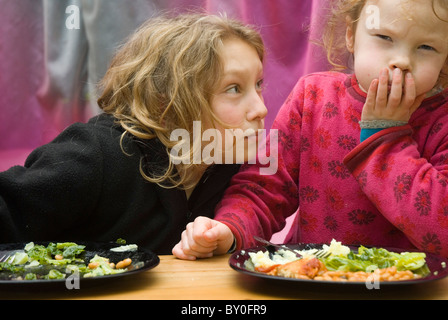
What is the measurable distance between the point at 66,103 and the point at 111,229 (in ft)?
2.58

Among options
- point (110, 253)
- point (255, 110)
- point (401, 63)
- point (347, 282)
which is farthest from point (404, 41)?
point (110, 253)

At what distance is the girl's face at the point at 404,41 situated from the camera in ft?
3.39

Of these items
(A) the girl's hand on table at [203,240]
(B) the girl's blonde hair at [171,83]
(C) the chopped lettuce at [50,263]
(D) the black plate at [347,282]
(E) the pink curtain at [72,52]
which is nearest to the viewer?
(D) the black plate at [347,282]

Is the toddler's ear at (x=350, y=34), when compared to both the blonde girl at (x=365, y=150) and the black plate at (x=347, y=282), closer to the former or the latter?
the blonde girl at (x=365, y=150)

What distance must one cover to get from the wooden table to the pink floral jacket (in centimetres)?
22

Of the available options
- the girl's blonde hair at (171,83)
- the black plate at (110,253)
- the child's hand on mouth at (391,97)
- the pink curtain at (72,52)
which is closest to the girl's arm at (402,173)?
the child's hand on mouth at (391,97)

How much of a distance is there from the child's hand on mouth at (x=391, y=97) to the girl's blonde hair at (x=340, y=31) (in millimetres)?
198

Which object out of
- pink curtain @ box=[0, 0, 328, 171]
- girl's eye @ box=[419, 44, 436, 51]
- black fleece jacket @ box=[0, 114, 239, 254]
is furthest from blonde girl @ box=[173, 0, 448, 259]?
pink curtain @ box=[0, 0, 328, 171]

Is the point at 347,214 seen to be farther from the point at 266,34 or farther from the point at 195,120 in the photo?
the point at 266,34

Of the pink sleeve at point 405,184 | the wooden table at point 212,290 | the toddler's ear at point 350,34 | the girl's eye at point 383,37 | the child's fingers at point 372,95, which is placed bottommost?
the wooden table at point 212,290

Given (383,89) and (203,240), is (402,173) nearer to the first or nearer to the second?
(383,89)

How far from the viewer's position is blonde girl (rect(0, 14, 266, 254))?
3.57ft
